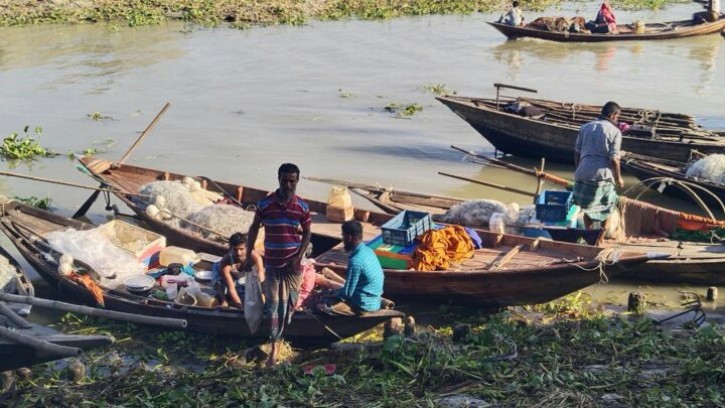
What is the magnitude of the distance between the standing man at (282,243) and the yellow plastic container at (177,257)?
160 cm

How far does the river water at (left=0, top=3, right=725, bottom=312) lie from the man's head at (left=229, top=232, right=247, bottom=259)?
3.80 m

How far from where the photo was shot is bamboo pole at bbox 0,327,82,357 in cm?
552

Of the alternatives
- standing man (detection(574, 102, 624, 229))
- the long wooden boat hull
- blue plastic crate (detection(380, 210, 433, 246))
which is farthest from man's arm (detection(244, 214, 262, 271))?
the long wooden boat hull

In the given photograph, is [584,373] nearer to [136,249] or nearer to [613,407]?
[613,407]

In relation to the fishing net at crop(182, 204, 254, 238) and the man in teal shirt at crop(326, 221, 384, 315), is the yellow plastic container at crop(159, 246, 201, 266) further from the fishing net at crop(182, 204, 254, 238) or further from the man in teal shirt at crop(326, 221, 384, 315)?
the man in teal shirt at crop(326, 221, 384, 315)

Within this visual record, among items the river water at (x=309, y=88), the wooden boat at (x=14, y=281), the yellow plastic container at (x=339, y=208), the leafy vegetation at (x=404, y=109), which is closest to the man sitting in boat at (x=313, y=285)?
the yellow plastic container at (x=339, y=208)

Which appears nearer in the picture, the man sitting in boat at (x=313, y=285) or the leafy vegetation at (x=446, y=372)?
the leafy vegetation at (x=446, y=372)

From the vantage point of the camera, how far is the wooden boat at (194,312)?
266 inches

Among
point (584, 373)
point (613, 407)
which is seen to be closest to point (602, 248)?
point (584, 373)

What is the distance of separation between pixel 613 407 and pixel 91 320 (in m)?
4.92

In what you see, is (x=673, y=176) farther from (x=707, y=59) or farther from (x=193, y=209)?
(x=707, y=59)

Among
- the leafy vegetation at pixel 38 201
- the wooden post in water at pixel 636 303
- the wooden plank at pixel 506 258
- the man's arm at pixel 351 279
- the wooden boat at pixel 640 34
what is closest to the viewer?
the man's arm at pixel 351 279

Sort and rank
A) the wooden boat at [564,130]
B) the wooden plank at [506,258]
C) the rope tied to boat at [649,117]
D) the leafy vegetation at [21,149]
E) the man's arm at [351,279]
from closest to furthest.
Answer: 1. the man's arm at [351,279]
2. the wooden plank at [506,258]
3. the wooden boat at [564,130]
4. the rope tied to boat at [649,117]
5. the leafy vegetation at [21,149]

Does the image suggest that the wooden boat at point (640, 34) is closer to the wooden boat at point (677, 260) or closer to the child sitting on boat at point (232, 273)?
the wooden boat at point (677, 260)
